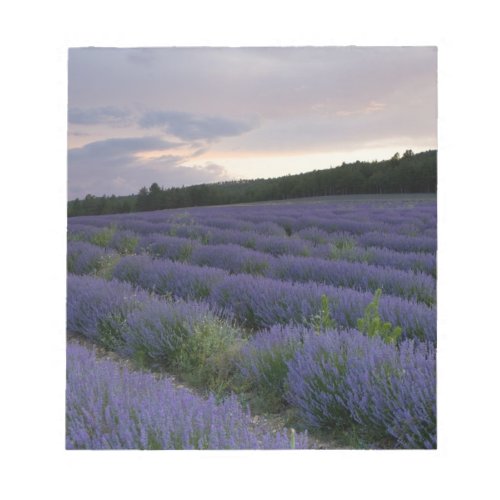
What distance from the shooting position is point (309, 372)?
2.59 metres

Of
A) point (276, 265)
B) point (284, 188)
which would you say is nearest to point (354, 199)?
point (284, 188)

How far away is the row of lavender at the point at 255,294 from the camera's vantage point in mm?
3195

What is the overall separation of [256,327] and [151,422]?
1.73 meters

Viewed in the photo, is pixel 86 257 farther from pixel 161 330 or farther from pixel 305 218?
pixel 305 218

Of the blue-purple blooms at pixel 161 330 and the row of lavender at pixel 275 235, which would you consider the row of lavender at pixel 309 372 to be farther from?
the row of lavender at pixel 275 235

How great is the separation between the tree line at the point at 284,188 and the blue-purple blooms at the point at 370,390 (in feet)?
3.50

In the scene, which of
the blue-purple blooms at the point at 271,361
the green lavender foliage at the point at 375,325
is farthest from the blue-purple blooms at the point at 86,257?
the green lavender foliage at the point at 375,325

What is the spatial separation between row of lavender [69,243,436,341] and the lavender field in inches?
0.4

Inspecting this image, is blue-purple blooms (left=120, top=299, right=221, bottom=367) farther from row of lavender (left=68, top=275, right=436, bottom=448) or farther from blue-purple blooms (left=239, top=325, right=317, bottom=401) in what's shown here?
blue-purple blooms (left=239, top=325, right=317, bottom=401)

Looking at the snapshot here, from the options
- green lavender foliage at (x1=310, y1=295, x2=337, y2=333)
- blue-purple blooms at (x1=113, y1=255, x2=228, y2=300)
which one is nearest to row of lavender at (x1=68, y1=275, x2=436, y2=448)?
green lavender foliage at (x1=310, y1=295, x2=337, y2=333)

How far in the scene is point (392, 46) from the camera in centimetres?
301
